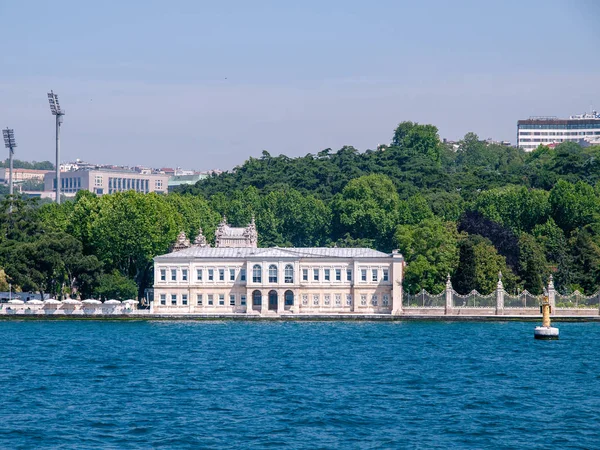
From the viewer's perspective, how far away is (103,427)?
47.3 meters

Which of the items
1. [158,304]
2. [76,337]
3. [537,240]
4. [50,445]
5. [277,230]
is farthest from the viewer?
[277,230]

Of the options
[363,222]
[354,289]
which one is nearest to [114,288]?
[354,289]

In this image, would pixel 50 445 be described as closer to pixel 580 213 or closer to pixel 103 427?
pixel 103 427

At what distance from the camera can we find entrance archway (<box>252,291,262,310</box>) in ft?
344

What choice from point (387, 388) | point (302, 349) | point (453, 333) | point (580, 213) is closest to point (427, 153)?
point (580, 213)

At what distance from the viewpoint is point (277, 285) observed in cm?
10394

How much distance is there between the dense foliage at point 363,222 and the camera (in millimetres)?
105750

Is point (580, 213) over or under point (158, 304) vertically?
over

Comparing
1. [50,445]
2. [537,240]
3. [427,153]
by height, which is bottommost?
[50,445]

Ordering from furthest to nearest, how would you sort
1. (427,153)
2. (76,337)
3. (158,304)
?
(427,153) < (158,304) < (76,337)

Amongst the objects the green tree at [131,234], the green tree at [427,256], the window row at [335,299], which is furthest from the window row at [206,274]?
the green tree at [427,256]

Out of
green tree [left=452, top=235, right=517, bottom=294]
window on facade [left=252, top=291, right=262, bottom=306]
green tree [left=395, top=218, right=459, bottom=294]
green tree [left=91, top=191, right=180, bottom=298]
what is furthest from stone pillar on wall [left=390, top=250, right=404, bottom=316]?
green tree [left=91, top=191, right=180, bottom=298]

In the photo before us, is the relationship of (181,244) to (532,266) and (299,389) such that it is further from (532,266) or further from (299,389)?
(299,389)

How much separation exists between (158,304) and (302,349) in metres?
31.6
